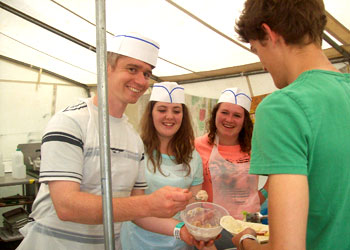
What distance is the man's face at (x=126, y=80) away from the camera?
4.23 ft

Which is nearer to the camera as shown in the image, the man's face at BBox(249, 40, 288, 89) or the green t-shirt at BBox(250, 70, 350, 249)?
the green t-shirt at BBox(250, 70, 350, 249)

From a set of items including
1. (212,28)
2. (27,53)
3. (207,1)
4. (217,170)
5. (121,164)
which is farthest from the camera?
(27,53)

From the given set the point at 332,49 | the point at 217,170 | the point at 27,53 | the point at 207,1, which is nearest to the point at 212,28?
the point at 207,1

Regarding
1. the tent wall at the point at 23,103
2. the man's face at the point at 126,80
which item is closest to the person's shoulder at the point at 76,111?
the man's face at the point at 126,80

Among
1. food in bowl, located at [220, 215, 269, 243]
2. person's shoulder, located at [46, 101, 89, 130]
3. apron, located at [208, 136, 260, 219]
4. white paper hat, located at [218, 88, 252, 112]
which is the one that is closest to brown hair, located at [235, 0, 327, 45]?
person's shoulder, located at [46, 101, 89, 130]

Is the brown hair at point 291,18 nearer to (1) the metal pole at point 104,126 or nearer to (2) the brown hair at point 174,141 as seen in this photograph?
(1) the metal pole at point 104,126

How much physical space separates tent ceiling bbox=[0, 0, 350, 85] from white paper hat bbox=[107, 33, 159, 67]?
1.02m

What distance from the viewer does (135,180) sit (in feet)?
4.62

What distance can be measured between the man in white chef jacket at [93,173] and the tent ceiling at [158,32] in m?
1.18

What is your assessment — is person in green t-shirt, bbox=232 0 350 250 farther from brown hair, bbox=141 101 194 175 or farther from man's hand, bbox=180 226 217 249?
brown hair, bbox=141 101 194 175

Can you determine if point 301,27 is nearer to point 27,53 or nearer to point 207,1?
point 207,1

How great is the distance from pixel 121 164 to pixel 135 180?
0.18 meters

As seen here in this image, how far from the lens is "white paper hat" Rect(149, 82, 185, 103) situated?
83.9 inches

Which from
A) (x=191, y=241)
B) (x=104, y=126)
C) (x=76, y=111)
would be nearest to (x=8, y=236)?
(x=191, y=241)
